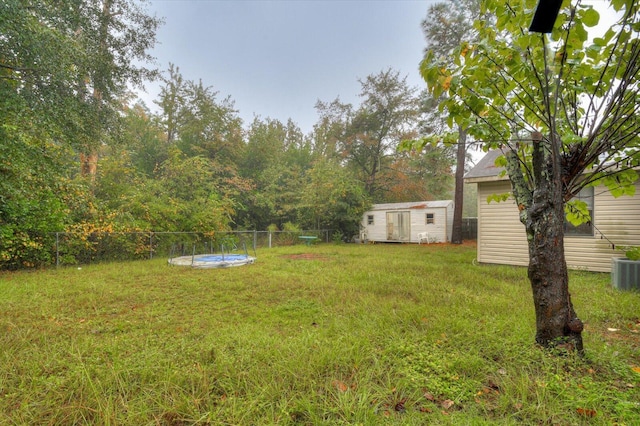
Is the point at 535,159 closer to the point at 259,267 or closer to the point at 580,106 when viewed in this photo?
the point at 580,106

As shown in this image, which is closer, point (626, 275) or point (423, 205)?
point (626, 275)

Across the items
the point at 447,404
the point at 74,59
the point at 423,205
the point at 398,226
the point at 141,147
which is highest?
the point at 141,147

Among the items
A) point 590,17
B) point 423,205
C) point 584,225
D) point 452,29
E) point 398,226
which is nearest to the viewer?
point 590,17

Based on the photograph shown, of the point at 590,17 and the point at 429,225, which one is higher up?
the point at 590,17

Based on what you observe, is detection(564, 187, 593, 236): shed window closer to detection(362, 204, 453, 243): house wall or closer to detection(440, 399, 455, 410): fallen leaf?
detection(440, 399, 455, 410): fallen leaf

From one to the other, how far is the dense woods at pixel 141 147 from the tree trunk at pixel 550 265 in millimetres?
854

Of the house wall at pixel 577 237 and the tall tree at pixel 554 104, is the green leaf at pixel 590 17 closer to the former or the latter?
the tall tree at pixel 554 104

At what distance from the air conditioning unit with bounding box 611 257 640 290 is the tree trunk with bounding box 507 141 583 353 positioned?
147 inches

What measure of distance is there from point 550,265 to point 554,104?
1244mm

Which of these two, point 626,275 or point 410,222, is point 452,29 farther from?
point 626,275

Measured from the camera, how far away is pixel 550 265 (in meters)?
2.23

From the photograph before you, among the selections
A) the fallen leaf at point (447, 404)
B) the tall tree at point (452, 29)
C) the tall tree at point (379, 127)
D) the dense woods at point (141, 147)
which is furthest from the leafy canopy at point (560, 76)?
the tall tree at point (379, 127)

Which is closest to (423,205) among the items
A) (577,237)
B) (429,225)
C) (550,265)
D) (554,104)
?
(429,225)

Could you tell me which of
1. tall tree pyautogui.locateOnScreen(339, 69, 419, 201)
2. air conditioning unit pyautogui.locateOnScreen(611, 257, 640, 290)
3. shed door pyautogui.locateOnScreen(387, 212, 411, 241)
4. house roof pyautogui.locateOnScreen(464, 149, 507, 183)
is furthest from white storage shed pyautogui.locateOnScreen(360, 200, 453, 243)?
air conditioning unit pyautogui.locateOnScreen(611, 257, 640, 290)
